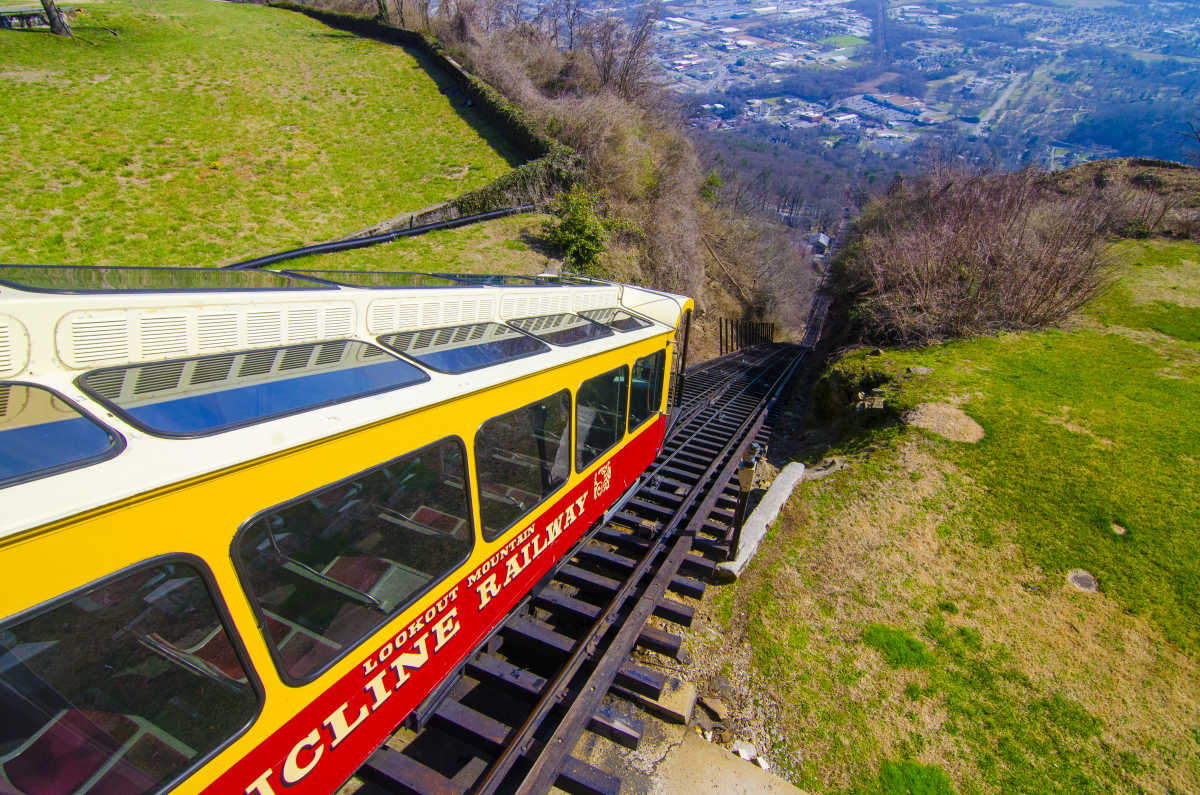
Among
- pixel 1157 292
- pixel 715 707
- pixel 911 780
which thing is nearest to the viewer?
pixel 911 780

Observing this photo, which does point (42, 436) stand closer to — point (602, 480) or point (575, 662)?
point (575, 662)

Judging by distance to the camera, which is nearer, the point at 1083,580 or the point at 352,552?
the point at 352,552

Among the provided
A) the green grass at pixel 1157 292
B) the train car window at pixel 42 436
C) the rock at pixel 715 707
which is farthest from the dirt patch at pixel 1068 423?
the train car window at pixel 42 436

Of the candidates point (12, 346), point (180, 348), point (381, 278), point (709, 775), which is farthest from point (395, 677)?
point (381, 278)

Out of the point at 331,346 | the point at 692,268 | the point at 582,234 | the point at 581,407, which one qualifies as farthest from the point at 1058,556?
the point at 692,268

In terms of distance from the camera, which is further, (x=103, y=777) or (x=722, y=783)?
(x=722, y=783)

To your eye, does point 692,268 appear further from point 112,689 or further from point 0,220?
point 112,689

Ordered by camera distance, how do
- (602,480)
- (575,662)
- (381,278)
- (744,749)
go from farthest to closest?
(602,480) → (381,278) → (744,749) → (575,662)
